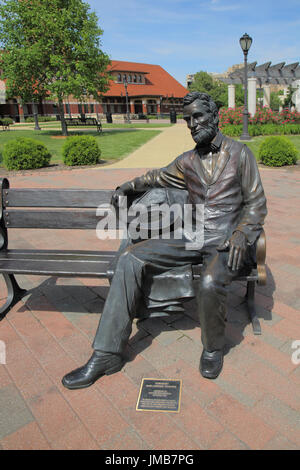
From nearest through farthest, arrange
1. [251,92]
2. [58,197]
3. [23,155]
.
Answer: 1. [58,197]
2. [23,155]
3. [251,92]

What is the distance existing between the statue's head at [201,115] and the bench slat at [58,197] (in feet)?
3.06

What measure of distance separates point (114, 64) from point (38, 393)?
202 feet

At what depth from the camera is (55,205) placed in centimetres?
326

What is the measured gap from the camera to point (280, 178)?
863 cm

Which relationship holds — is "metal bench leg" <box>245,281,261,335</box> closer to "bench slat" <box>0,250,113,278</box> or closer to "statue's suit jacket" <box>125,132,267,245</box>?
"statue's suit jacket" <box>125,132,267,245</box>

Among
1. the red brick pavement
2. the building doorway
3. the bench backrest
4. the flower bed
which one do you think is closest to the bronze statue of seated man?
the red brick pavement

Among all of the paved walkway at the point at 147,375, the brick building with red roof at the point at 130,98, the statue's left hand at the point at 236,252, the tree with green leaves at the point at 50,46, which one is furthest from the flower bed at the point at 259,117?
the brick building with red roof at the point at 130,98

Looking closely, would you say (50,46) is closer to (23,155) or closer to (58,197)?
(23,155)

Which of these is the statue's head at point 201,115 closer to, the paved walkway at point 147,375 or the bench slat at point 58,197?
the bench slat at point 58,197

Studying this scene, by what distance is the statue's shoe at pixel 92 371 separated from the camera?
224cm

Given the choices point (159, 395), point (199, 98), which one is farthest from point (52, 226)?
point (159, 395)

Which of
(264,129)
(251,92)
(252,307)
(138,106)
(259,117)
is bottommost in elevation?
(252,307)

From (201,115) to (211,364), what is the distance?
1.68 m
